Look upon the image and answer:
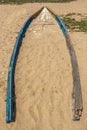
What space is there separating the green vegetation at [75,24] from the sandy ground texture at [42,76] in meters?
0.67

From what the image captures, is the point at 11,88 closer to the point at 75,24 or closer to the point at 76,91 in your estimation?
the point at 76,91

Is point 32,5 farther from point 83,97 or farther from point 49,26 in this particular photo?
point 83,97

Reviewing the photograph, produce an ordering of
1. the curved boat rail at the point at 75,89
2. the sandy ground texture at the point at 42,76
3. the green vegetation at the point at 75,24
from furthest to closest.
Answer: the green vegetation at the point at 75,24 → the curved boat rail at the point at 75,89 → the sandy ground texture at the point at 42,76

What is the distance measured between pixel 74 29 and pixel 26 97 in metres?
6.38

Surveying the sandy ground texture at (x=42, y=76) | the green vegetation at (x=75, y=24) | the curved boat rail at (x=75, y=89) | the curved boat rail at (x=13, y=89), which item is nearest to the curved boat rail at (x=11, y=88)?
the curved boat rail at (x=13, y=89)

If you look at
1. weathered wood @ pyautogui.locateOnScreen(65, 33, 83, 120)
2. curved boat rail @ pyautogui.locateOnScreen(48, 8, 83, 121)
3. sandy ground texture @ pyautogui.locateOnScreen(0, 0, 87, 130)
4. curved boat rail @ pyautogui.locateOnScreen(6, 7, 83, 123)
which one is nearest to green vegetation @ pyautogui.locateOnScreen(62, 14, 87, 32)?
sandy ground texture @ pyautogui.locateOnScreen(0, 0, 87, 130)

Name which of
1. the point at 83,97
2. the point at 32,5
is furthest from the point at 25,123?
the point at 32,5

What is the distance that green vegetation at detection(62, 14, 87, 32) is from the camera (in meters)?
13.4

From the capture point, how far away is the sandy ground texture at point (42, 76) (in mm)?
7273

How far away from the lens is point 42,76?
9.20m

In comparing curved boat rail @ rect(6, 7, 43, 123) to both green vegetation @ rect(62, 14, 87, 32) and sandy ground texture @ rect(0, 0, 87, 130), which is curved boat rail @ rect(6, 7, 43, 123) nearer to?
sandy ground texture @ rect(0, 0, 87, 130)

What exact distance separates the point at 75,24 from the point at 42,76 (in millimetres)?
5878

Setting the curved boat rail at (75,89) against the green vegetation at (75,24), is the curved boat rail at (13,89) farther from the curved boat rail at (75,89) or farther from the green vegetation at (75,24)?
the green vegetation at (75,24)

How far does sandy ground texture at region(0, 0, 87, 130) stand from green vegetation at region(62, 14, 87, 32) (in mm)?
674
